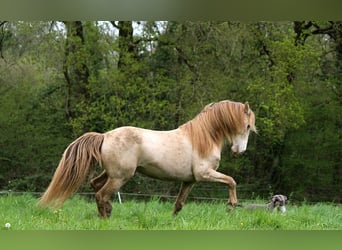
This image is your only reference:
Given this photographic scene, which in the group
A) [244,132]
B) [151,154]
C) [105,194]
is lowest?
[105,194]

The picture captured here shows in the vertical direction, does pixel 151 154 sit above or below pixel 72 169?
above

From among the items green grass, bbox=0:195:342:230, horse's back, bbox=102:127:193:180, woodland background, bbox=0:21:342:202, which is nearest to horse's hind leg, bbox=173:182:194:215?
horse's back, bbox=102:127:193:180

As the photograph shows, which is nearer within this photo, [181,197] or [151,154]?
[151,154]

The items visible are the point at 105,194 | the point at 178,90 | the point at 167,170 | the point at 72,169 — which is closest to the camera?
the point at 72,169

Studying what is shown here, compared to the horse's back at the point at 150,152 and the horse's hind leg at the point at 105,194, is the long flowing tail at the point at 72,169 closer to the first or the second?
the horse's back at the point at 150,152

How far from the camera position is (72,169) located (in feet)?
14.4

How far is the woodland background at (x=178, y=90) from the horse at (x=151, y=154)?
20.4ft

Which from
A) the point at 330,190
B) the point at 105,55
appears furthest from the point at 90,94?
the point at 330,190

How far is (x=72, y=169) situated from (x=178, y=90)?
8.00 meters

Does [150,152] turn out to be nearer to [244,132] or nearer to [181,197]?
[181,197]

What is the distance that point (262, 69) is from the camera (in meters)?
12.3

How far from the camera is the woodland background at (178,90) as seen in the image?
11.7 metres

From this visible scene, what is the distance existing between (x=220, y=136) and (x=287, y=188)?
8.69m

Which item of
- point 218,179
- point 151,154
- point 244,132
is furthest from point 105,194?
point 244,132
